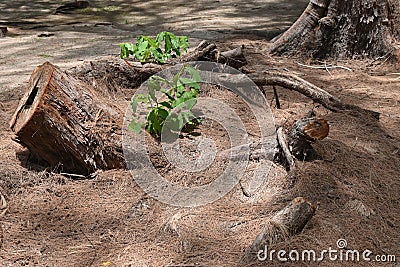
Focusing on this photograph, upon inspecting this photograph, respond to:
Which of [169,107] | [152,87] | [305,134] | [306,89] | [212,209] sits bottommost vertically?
[212,209]

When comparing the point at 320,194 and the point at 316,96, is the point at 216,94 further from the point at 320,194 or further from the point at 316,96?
the point at 320,194

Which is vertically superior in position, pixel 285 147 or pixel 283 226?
pixel 285 147

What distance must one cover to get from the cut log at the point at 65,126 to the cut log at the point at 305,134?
1.21 m

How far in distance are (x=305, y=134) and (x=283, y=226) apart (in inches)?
35.1

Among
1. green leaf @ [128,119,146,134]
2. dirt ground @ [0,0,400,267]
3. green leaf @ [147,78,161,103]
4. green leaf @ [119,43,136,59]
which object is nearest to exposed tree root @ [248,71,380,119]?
dirt ground @ [0,0,400,267]

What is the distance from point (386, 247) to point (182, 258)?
1169 millimetres

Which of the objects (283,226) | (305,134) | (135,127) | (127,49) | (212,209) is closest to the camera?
(283,226)

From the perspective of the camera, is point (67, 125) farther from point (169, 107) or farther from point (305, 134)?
point (305, 134)

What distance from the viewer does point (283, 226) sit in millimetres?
3340

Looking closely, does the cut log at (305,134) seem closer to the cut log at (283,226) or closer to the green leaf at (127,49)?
the cut log at (283,226)

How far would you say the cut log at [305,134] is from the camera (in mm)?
4016

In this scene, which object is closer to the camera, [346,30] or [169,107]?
[169,107]

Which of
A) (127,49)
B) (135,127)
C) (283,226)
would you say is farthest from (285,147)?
(127,49)

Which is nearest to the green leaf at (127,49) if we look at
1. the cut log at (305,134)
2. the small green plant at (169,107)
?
the small green plant at (169,107)
